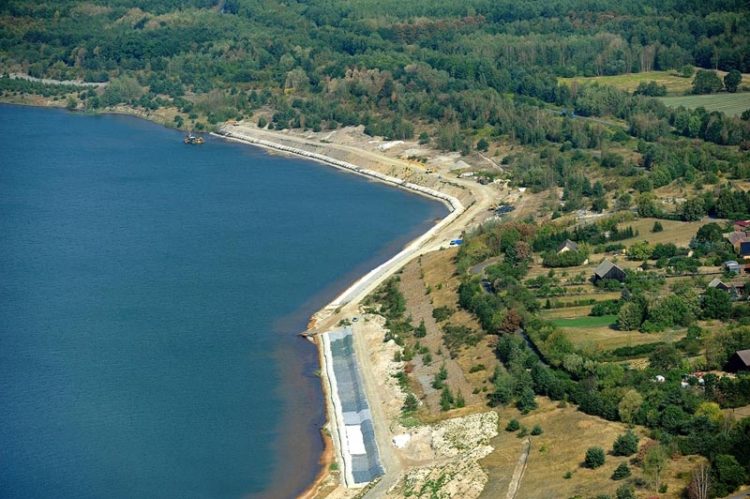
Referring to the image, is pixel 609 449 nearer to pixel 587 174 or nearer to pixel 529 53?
pixel 587 174

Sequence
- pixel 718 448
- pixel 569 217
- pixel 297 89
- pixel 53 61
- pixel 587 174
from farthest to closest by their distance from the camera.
A: pixel 53 61 → pixel 297 89 → pixel 587 174 → pixel 569 217 → pixel 718 448

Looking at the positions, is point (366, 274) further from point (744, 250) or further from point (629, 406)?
point (629, 406)

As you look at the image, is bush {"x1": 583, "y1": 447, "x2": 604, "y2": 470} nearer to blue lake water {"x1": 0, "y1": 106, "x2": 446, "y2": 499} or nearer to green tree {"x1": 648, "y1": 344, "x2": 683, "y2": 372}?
green tree {"x1": 648, "y1": 344, "x2": 683, "y2": 372}

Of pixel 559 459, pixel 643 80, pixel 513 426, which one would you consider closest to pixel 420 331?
pixel 513 426

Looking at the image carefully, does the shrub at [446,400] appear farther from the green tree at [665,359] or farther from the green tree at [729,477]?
the green tree at [729,477]

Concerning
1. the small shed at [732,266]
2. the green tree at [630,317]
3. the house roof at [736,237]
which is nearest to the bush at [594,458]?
the green tree at [630,317]

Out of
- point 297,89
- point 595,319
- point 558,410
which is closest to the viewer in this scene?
point 558,410

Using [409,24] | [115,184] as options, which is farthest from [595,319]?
[409,24]
